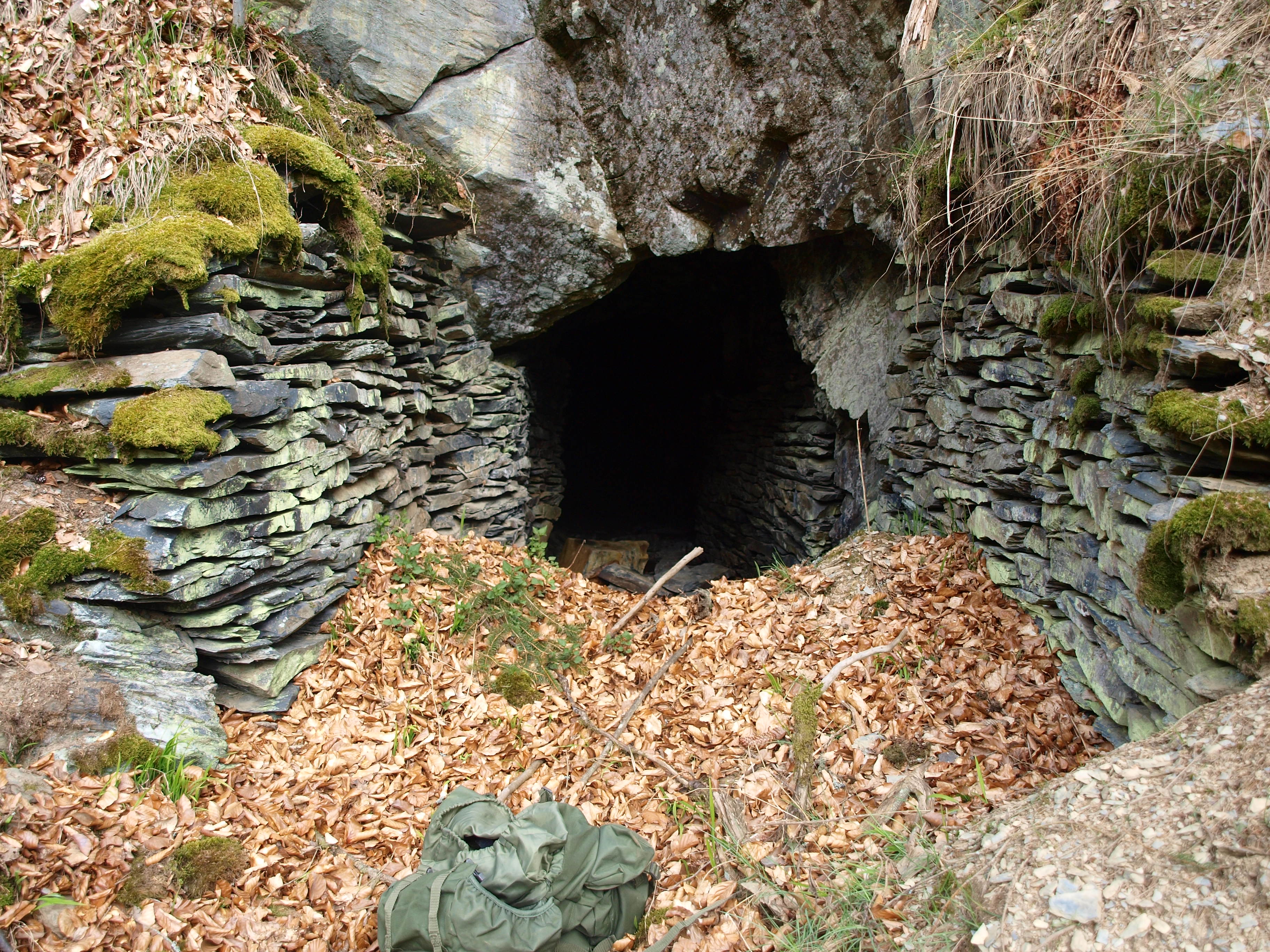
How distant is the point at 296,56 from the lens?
4730mm

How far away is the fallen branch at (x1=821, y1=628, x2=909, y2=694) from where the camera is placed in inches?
129

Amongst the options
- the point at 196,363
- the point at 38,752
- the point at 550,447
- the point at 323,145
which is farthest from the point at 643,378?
the point at 38,752

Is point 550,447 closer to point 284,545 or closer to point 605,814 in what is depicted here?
point 284,545

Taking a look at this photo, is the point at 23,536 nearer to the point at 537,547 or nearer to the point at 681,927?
A: the point at 537,547

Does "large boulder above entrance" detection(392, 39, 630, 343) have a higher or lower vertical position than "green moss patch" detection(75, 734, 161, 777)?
higher

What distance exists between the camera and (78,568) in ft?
9.24

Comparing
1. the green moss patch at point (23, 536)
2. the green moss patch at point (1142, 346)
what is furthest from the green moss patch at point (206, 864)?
the green moss patch at point (1142, 346)

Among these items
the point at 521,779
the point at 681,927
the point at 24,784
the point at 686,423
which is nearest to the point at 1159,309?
the point at 681,927

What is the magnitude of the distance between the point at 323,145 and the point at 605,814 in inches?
150

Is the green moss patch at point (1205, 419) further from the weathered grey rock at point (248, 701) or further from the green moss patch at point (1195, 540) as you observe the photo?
the weathered grey rock at point (248, 701)

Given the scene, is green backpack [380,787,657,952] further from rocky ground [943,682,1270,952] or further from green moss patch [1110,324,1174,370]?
green moss patch [1110,324,1174,370]

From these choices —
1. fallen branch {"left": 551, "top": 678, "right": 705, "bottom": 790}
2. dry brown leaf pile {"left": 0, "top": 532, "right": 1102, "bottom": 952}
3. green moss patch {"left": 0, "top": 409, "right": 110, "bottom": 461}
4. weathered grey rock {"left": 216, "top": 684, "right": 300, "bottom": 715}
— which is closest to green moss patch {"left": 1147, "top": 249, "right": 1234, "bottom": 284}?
dry brown leaf pile {"left": 0, "top": 532, "right": 1102, "bottom": 952}

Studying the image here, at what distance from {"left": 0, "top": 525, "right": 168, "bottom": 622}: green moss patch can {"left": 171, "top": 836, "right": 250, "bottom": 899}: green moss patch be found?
3.37 feet

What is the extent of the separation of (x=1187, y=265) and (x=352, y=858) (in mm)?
3940
